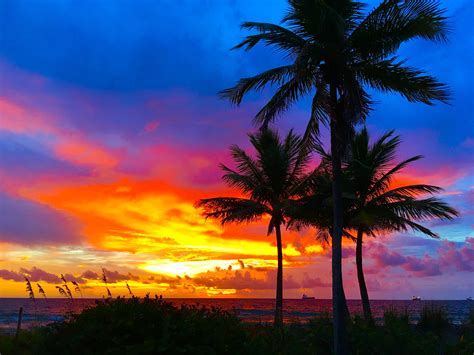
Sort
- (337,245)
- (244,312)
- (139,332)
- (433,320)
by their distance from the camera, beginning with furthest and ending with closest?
(244,312), (433,320), (337,245), (139,332)

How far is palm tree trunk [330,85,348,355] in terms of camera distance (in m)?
13.3

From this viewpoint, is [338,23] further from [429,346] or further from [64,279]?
[64,279]

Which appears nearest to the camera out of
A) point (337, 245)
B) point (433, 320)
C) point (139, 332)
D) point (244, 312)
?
point (139, 332)

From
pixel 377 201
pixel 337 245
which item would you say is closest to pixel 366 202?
pixel 377 201

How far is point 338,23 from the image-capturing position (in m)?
13.8

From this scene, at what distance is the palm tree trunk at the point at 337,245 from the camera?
13256mm

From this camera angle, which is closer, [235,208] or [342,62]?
[342,62]

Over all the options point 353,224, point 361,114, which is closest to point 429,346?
point 361,114

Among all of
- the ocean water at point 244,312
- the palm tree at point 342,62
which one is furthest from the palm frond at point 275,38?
the ocean water at point 244,312

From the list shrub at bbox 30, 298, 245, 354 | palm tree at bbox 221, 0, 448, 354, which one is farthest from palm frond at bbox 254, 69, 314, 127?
shrub at bbox 30, 298, 245, 354

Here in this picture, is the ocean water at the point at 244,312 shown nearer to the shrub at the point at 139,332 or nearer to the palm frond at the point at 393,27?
the shrub at the point at 139,332

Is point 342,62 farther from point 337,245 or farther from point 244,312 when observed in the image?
point 244,312

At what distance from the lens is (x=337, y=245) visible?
14188mm

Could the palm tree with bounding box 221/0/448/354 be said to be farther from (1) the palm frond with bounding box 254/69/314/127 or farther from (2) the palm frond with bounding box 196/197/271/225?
(2) the palm frond with bounding box 196/197/271/225
